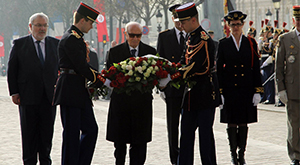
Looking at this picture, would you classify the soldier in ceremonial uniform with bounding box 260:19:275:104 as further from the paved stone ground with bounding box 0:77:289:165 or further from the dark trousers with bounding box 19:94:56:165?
the dark trousers with bounding box 19:94:56:165

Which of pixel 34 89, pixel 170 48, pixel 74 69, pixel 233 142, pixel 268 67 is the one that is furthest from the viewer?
pixel 268 67

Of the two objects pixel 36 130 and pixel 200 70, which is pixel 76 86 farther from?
pixel 200 70

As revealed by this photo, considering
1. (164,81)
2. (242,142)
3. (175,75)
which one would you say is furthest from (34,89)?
(242,142)

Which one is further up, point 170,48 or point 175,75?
point 170,48

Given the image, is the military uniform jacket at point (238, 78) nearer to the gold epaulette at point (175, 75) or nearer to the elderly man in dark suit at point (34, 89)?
the gold epaulette at point (175, 75)

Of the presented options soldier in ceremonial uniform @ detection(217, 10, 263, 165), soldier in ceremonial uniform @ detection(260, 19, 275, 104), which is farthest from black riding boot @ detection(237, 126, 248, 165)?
soldier in ceremonial uniform @ detection(260, 19, 275, 104)

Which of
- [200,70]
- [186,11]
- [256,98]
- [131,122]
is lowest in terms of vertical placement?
[131,122]

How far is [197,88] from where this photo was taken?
6.45 meters

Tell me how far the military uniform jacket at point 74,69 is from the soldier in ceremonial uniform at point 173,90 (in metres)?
1.59

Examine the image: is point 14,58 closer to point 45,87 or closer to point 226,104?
point 45,87

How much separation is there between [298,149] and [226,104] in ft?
3.70

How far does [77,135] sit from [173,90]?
1.80 meters

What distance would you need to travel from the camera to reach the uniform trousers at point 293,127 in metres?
7.39

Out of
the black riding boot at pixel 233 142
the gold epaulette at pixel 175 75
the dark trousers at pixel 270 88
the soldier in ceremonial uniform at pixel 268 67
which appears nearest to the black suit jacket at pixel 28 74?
the gold epaulette at pixel 175 75
